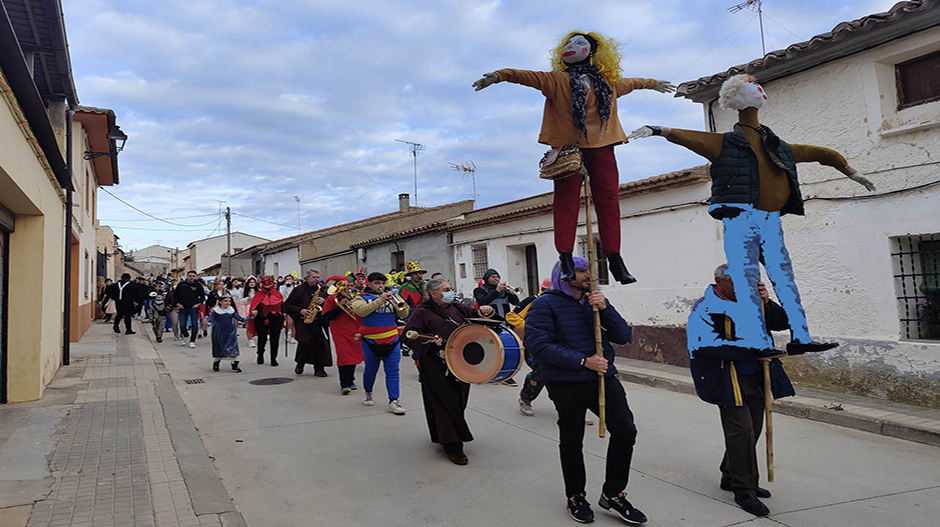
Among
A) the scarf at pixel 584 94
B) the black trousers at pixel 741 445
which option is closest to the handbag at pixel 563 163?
the scarf at pixel 584 94

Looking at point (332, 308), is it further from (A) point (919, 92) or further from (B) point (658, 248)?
(A) point (919, 92)

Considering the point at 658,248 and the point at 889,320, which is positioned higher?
the point at 658,248

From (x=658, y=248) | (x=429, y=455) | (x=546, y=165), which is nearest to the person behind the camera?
(x=546, y=165)

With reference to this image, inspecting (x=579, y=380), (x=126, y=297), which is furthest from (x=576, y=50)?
(x=126, y=297)

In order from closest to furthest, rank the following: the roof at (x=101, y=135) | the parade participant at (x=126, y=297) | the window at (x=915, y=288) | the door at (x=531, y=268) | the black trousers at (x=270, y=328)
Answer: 1. the window at (x=915, y=288)
2. the black trousers at (x=270, y=328)
3. the roof at (x=101, y=135)
4. the door at (x=531, y=268)
5. the parade participant at (x=126, y=297)

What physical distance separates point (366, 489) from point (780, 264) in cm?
349

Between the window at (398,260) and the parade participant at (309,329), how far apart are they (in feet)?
41.5

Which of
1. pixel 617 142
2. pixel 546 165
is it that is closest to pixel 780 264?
pixel 617 142

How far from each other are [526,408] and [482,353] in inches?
94.1

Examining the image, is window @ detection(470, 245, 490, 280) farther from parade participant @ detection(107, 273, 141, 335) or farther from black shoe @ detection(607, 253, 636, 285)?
black shoe @ detection(607, 253, 636, 285)

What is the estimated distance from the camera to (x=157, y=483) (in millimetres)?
4723

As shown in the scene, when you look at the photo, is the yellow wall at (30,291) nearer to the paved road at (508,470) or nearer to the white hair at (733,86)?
the paved road at (508,470)

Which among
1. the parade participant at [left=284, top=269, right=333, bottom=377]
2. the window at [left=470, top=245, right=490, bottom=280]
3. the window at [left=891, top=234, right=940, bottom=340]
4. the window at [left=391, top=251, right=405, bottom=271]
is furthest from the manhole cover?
the window at [left=391, top=251, right=405, bottom=271]

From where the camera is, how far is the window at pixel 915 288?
798 cm
